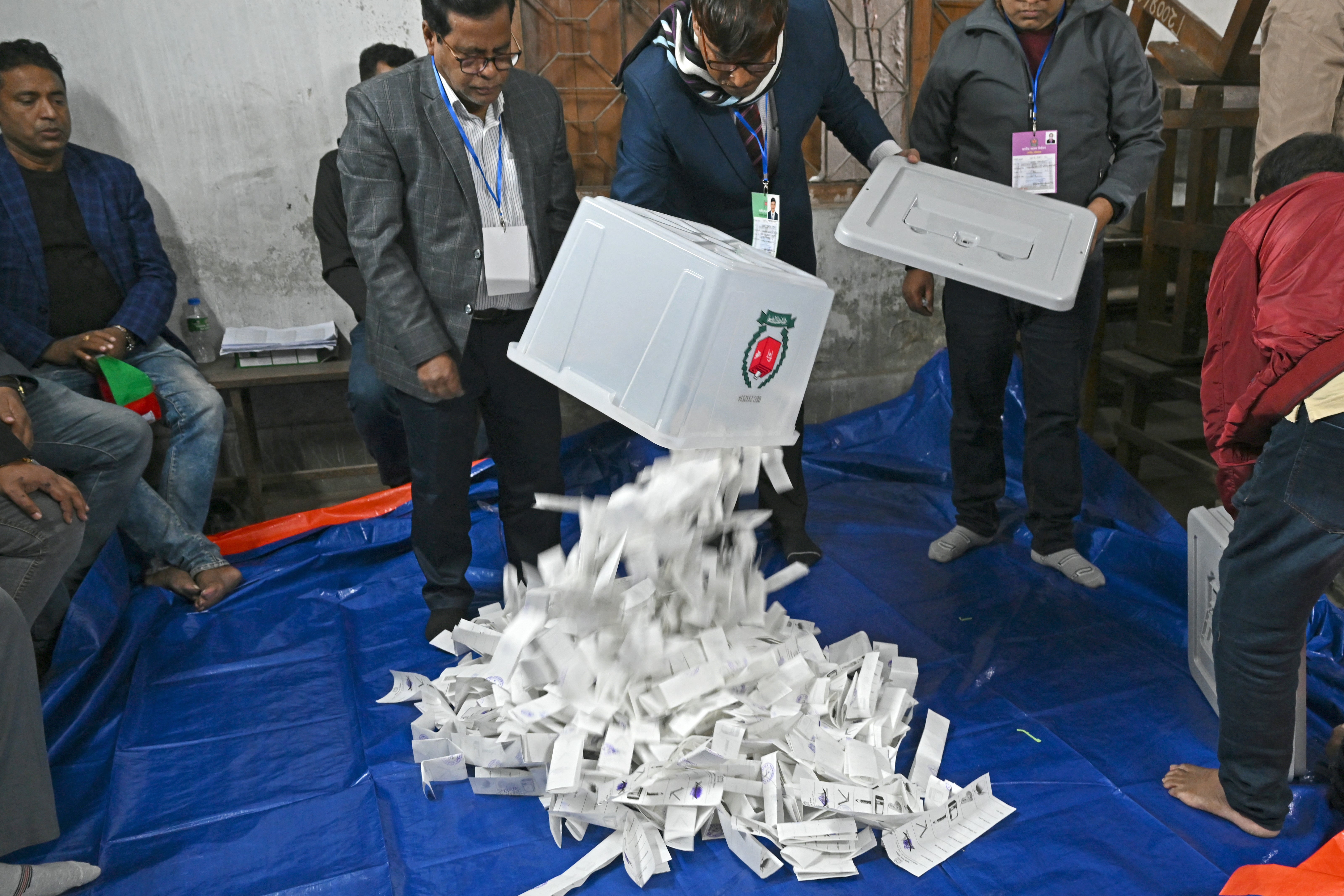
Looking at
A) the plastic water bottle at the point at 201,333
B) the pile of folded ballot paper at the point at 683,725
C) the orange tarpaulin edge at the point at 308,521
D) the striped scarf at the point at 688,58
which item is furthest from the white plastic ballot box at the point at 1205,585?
the plastic water bottle at the point at 201,333

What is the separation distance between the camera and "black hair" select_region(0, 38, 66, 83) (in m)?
2.66

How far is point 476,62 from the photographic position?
1.95 m

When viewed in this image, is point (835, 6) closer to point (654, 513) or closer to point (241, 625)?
point (654, 513)

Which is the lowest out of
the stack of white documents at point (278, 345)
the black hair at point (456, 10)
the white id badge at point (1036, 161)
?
A: the stack of white documents at point (278, 345)

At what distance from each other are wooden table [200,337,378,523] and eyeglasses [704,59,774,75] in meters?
1.69

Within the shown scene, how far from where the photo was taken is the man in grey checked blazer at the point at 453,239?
6.75 ft

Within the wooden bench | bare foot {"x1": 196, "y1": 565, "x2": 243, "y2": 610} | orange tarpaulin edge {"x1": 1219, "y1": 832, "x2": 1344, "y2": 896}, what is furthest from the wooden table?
the wooden bench

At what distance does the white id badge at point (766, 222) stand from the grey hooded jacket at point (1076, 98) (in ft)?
1.91

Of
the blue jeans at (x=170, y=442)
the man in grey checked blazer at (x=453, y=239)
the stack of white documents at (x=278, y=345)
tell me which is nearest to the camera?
the man in grey checked blazer at (x=453, y=239)

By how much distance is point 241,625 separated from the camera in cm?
257

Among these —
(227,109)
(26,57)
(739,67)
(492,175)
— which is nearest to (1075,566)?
(739,67)

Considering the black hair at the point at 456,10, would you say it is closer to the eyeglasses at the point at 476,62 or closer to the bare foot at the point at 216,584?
the eyeglasses at the point at 476,62

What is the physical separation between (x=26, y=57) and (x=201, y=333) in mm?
999

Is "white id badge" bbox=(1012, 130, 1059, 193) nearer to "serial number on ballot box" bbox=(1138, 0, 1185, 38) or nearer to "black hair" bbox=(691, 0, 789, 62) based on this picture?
"black hair" bbox=(691, 0, 789, 62)
